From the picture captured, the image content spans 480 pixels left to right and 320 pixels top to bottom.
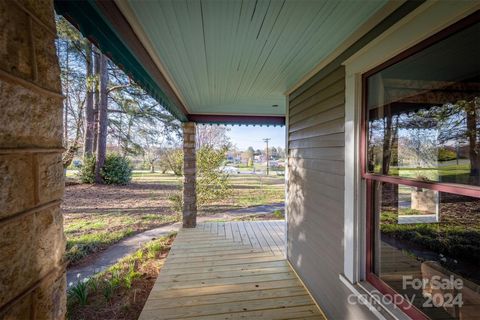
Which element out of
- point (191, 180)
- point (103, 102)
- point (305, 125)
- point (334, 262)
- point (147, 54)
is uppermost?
point (103, 102)

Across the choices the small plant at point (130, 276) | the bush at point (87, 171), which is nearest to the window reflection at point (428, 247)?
the small plant at point (130, 276)

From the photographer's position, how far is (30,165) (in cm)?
58

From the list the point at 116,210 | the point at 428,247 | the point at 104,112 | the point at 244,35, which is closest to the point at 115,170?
the point at 104,112

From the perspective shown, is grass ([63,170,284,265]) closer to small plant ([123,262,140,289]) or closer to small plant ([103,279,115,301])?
small plant ([123,262,140,289])

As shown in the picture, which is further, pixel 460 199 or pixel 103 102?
pixel 103 102

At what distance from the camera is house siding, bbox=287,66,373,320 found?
6.09 feet

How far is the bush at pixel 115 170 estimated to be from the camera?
368 inches

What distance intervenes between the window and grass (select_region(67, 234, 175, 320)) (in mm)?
2234

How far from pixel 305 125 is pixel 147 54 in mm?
1709

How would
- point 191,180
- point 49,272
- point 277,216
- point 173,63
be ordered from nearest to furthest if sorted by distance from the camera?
1. point 49,272
2. point 173,63
3. point 191,180
4. point 277,216

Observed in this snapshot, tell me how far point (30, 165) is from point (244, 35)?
145cm

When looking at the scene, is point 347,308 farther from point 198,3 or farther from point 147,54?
point 147,54

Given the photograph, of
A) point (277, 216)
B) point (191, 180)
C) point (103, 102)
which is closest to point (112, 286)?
point (191, 180)

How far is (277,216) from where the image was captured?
5.75 m
